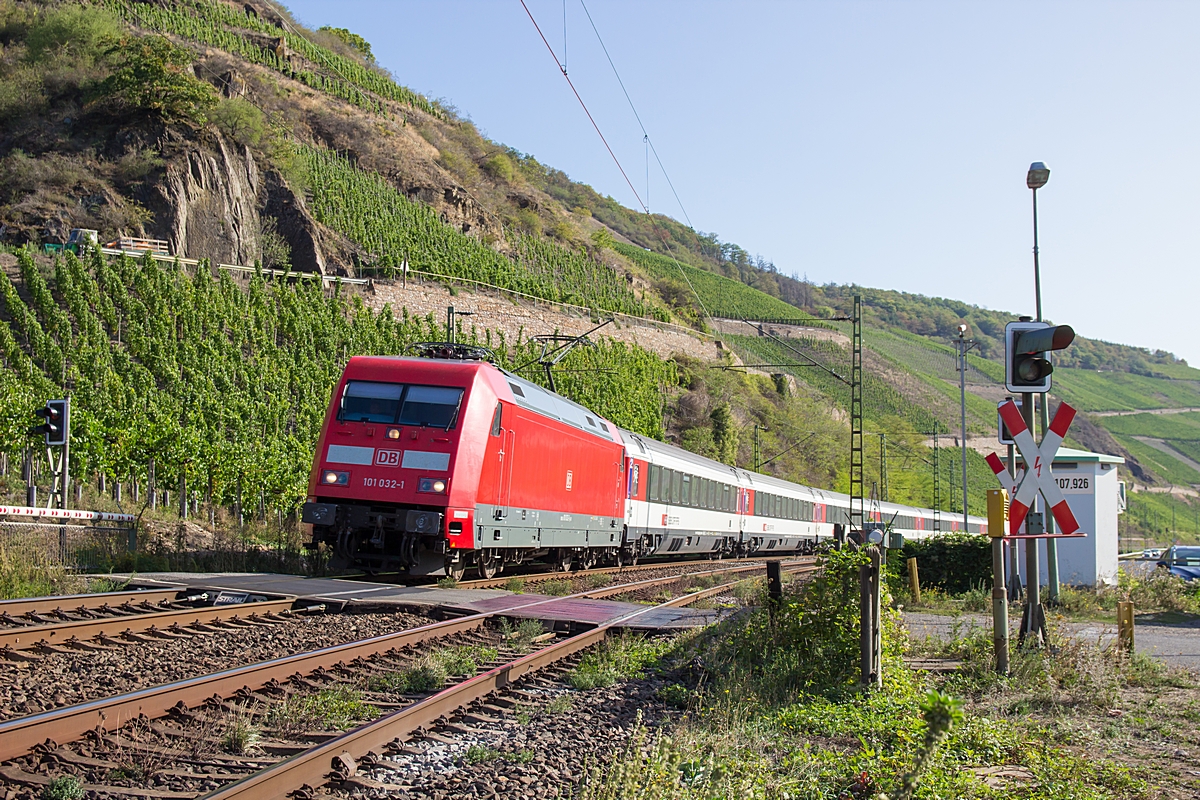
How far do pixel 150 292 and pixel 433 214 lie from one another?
30.6 metres

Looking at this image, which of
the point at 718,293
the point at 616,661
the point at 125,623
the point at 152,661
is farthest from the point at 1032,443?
the point at 718,293

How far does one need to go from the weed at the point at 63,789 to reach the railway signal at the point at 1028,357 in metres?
8.32

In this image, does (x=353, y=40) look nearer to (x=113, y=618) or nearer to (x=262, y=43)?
(x=262, y=43)

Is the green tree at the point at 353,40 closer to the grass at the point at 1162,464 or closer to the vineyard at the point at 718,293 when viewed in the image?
the vineyard at the point at 718,293

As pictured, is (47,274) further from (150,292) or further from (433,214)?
(433,214)

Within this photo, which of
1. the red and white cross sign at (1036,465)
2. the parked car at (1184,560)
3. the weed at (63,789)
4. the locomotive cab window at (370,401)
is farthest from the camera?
the parked car at (1184,560)

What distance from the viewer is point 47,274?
38.9 meters

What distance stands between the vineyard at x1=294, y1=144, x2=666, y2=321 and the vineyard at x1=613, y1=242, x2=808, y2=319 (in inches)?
1270

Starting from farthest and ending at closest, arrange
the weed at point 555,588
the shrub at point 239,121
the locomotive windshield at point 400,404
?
the shrub at point 239,121
the weed at point 555,588
the locomotive windshield at point 400,404

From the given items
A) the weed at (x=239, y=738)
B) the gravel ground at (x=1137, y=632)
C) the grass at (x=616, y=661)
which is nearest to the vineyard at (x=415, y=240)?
the gravel ground at (x=1137, y=632)

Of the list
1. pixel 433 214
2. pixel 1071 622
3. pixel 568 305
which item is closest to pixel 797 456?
pixel 568 305

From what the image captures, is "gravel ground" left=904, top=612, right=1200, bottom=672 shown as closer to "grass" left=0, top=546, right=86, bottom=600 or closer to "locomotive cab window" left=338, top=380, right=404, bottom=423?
"locomotive cab window" left=338, top=380, right=404, bottom=423

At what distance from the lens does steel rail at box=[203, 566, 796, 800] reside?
471 cm

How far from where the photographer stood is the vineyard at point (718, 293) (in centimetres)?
11000
